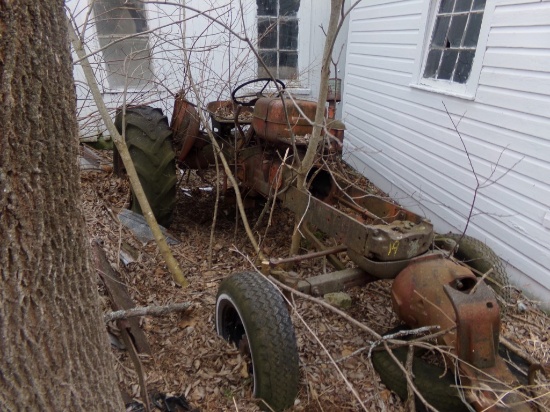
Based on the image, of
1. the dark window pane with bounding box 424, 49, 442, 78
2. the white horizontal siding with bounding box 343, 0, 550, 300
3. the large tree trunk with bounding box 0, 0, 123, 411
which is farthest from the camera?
the dark window pane with bounding box 424, 49, 442, 78

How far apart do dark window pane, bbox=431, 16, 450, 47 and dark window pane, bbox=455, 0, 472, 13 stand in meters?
0.18

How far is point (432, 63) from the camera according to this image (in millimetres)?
4844

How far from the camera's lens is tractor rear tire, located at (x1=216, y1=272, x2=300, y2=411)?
80.1 inches

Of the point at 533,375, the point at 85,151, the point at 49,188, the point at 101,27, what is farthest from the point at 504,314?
the point at 101,27

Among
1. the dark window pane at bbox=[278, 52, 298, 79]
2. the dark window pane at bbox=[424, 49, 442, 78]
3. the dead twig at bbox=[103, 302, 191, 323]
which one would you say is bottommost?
the dead twig at bbox=[103, 302, 191, 323]

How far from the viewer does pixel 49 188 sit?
3.73ft

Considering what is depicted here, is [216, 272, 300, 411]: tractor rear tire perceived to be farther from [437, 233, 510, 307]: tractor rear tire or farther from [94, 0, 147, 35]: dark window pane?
[94, 0, 147, 35]: dark window pane

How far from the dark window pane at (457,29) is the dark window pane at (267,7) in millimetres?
3819

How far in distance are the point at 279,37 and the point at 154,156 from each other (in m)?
4.90

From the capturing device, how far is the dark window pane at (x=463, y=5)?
4254mm

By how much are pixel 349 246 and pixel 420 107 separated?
325cm

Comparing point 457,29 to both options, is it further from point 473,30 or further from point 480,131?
point 480,131

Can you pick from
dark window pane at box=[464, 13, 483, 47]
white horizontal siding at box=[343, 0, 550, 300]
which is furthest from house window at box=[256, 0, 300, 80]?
dark window pane at box=[464, 13, 483, 47]

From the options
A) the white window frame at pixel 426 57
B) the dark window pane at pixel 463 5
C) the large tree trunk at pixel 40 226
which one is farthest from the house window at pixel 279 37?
the large tree trunk at pixel 40 226
